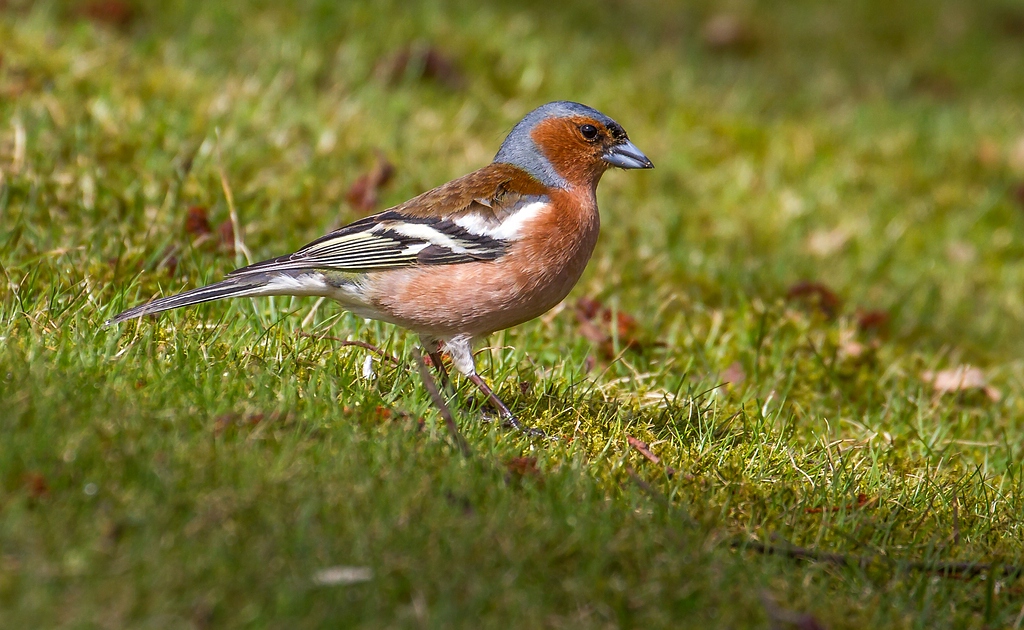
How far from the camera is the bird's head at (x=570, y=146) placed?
4.96 metres

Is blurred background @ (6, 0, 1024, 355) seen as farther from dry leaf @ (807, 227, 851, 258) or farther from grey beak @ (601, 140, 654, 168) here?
grey beak @ (601, 140, 654, 168)

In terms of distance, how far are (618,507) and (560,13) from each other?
7.83 metres

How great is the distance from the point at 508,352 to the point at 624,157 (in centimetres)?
102

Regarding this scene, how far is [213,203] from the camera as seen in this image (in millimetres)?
5914

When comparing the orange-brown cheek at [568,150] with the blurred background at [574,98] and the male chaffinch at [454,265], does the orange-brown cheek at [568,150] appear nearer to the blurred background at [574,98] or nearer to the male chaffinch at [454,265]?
the male chaffinch at [454,265]

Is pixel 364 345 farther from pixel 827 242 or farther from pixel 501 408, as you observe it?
pixel 827 242

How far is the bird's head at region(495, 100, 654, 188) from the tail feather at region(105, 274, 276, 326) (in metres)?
1.33

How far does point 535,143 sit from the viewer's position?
5.04 meters

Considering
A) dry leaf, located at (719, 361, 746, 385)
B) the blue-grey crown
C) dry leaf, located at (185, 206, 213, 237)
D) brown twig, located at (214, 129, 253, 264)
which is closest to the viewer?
the blue-grey crown

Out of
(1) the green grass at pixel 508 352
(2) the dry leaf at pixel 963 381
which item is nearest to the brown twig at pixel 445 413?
(1) the green grass at pixel 508 352

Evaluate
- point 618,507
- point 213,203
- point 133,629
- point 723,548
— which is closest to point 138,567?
point 133,629

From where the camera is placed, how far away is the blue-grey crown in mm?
4949

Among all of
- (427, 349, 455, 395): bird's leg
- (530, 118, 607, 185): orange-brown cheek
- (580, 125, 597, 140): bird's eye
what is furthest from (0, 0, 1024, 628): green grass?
(580, 125, 597, 140): bird's eye

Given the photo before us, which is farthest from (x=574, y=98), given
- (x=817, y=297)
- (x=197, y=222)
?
(x=197, y=222)
